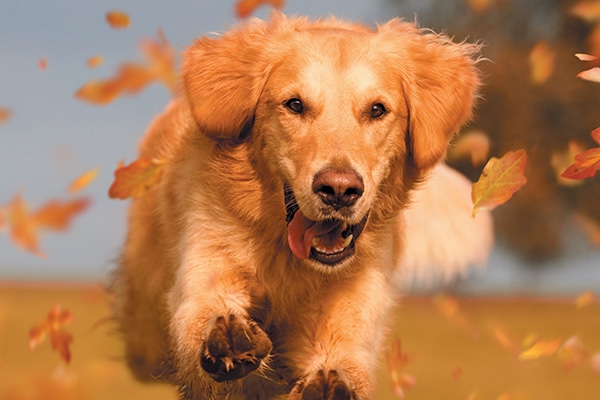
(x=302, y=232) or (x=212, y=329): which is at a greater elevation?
(x=302, y=232)

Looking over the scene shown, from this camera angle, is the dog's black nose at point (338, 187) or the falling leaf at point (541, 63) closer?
the dog's black nose at point (338, 187)

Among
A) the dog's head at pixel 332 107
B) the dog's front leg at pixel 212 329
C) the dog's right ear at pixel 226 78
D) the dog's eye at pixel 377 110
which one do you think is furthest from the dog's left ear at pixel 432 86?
the dog's front leg at pixel 212 329

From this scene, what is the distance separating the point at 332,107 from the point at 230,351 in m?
1.05

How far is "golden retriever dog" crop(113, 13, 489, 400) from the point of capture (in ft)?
10.6

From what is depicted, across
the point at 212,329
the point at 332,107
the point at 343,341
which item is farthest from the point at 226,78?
the point at 343,341

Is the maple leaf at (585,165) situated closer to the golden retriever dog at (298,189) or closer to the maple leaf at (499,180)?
the maple leaf at (499,180)

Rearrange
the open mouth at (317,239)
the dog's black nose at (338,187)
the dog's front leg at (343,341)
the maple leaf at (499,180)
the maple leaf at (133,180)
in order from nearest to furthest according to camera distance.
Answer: the dog's black nose at (338,187) < the dog's front leg at (343,341) < the open mouth at (317,239) < the maple leaf at (499,180) < the maple leaf at (133,180)

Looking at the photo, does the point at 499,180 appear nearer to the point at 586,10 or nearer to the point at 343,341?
the point at 343,341

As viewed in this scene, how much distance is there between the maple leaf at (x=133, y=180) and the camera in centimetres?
441

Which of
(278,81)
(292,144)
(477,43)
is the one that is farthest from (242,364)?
(477,43)

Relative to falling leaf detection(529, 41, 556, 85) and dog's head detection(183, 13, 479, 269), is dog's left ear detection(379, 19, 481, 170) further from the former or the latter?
falling leaf detection(529, 41, 556, 85)

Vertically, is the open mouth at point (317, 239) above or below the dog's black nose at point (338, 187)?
below

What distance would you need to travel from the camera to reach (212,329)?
3193mm

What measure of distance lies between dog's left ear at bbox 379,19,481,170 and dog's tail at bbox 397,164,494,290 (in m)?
1.26
